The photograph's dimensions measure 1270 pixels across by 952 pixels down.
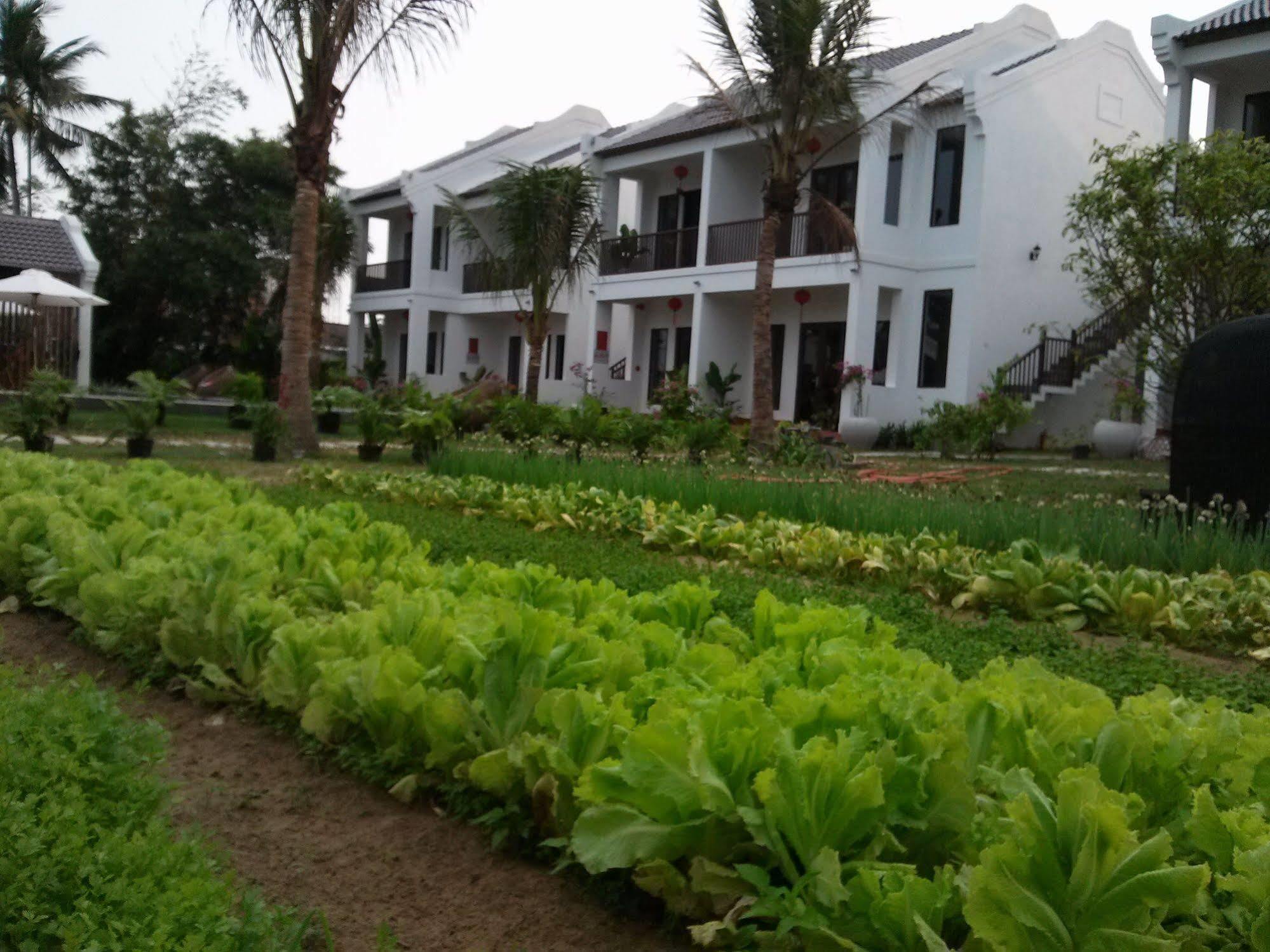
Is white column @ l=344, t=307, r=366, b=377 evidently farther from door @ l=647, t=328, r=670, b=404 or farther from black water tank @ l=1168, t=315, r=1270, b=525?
black water tank @ l=1168, t=315, r=1270, b=525

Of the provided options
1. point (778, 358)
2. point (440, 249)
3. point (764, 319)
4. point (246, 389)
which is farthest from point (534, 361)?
point (440, 249)

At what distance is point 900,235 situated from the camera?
23.4 meters

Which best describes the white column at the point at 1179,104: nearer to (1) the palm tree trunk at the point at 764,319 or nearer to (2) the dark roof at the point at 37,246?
(1) the palm tree trunk at the point at 764,319

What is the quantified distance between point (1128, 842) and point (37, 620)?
4.85 m

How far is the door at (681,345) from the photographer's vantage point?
96.6 ft

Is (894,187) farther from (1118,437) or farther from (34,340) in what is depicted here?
(34,340)

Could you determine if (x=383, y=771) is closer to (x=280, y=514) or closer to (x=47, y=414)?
(x=280, y=514)

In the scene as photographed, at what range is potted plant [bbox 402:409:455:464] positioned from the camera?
566 inches

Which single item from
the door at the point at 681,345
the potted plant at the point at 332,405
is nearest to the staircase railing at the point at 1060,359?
the door at the point at 681,345

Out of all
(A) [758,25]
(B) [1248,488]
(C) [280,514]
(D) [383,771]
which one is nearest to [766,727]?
(D) [383,771]

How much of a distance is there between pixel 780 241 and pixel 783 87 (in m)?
7.54

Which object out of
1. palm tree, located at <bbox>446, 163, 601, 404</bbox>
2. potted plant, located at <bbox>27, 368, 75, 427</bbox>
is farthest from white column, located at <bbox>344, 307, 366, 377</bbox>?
potted plant, located at <bbox>27, 368, 75, 427</bbox>

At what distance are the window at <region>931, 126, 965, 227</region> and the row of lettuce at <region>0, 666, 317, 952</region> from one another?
22.1 metres

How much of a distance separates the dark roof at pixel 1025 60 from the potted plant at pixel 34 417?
17148mm
